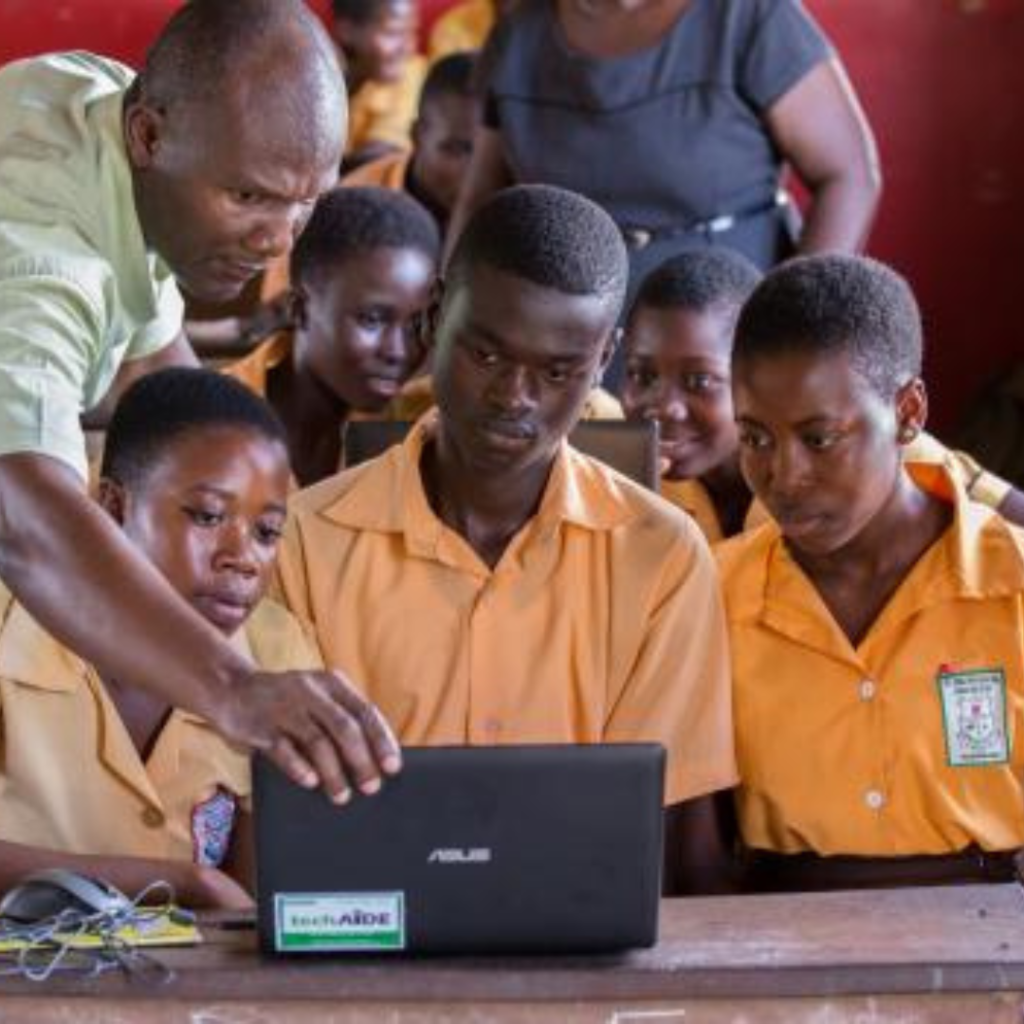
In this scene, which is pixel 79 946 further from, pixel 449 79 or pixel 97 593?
pixel 449 79

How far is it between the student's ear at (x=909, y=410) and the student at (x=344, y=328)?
3.05 ft

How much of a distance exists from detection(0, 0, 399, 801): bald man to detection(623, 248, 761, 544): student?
0.85 metres

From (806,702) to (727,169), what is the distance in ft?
4.23

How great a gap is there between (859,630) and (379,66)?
330 cm

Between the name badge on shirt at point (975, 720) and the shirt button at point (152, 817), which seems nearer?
the shirt button at point (152, 817)

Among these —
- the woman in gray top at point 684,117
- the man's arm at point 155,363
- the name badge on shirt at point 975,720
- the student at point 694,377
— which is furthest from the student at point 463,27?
the name badge on shirt at point 975,720

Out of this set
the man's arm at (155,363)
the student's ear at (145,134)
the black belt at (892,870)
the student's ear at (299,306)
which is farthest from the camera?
the student's ear at (299,306)

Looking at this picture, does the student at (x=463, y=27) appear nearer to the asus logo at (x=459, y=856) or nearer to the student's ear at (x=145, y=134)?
the student's ear at (x=145, y=134)

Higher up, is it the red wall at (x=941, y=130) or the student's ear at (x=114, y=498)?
the red wall at (x=941, y=130)

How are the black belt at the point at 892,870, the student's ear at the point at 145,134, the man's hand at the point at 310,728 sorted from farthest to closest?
the black belt at the point at 892,870 → the student's ear at the point at 145,134 → the man's hand at the point at 310,728

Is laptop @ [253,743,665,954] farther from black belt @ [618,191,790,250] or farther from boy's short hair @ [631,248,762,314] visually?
black belt @ [618,191,790,250]

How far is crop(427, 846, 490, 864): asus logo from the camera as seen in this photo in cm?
163

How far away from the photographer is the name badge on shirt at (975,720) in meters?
2.28

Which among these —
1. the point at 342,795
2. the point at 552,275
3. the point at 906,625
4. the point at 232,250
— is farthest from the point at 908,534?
the point at 342,795
